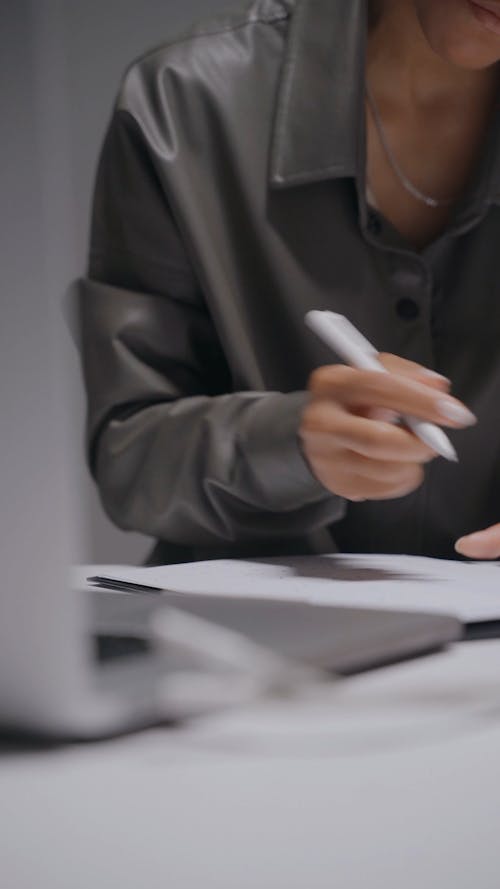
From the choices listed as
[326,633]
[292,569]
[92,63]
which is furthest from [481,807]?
[92,63]

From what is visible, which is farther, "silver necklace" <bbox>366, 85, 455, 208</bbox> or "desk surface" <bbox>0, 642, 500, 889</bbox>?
"silver necklace" <bbox>366, 85, 455, 208</bbox>

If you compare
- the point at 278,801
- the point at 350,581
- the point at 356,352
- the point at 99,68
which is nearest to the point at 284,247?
the point at 356,352

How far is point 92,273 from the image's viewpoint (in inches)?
32.4

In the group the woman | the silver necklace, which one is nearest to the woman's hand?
the woman

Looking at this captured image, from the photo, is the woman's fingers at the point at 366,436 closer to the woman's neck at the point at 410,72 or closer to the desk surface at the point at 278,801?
the desk surface at the point at 278,801

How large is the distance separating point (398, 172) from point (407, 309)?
13 centimetres

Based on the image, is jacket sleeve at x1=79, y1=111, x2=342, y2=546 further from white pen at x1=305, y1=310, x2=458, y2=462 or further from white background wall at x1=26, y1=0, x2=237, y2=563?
white background wall at x1=26, y1=0, x2=237, y2=563

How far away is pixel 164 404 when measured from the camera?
→ 0.75 m

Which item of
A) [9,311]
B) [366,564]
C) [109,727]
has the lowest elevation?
[366,564]

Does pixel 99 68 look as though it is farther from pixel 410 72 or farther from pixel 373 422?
pixel 373 422

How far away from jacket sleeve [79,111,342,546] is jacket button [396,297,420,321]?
0.14m

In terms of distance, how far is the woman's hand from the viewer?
0.52 meters

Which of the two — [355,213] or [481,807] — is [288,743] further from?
[355,213]

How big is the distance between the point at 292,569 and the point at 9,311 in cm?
35
